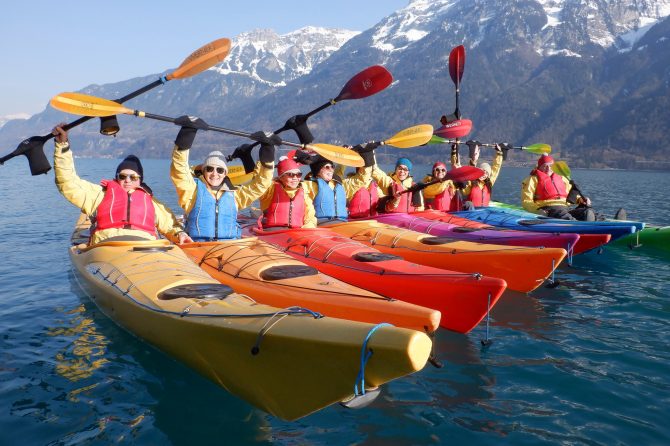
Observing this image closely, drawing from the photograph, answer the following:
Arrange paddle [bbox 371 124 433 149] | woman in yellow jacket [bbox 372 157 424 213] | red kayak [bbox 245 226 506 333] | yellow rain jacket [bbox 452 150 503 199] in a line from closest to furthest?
red kayak [bbox 245 226 506 333]
paddle [bbox 371 124 433 149]
woman in yellow jacket [bbox 372 157 424 213]
yellow rain jacket [bbox 452 150 503 199]

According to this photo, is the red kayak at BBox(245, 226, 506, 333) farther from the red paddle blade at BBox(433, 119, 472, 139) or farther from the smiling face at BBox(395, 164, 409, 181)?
the red paddle blade at BBox(433, 119, 472, 139)

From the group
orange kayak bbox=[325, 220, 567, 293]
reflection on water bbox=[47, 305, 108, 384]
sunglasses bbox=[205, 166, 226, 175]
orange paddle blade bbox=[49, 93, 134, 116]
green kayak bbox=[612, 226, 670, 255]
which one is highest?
orange paddle blade bbox=[49, 93, 134, 116]

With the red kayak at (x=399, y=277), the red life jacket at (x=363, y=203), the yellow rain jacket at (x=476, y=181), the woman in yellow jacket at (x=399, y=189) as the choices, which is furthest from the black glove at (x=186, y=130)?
the yellow rain jacket at (x=476, y=181)

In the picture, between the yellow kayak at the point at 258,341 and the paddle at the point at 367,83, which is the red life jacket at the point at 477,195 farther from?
the yellow kayak at the point at 258,341

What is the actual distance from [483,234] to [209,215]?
493 cm

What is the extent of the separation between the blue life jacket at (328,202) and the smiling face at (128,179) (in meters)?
3.69

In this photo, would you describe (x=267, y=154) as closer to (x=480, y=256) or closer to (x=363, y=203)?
(x=480, y=256)

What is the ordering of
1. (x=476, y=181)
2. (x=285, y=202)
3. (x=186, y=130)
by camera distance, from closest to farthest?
(x=186, y=130) → (x=285, y=202) → (x=476, y=181)

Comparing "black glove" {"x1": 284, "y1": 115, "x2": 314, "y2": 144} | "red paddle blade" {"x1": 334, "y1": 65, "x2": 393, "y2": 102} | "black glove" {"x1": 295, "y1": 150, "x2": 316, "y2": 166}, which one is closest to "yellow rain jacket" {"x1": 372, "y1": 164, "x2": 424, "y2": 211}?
"black glove" {"x1": 295, "y1": 150, "x2": 316, "y2": 166}

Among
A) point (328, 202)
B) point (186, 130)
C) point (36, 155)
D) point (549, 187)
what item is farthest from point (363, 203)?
point (36, 155)

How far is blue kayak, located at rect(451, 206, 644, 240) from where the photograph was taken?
9.90 meters

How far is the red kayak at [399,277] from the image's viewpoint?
5.95 meters

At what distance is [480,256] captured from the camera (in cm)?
777

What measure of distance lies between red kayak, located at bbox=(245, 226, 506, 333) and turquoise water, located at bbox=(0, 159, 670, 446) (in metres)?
0.50
